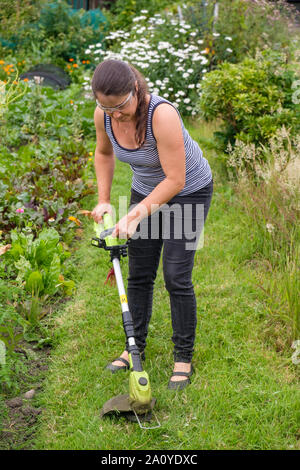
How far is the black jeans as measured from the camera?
8.21 feet

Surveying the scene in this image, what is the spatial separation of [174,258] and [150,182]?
0.38m

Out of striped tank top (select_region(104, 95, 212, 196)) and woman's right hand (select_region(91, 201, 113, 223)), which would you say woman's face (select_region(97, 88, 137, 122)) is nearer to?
striped tank top (select_region(104, 95, 212, 196))

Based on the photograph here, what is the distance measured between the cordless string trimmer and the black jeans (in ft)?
0.76

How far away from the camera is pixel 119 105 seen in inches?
83.9

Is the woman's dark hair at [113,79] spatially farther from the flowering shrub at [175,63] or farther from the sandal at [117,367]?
the flowering shrub at [175,63]

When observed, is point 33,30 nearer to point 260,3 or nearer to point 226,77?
point 260,3

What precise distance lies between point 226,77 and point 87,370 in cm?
307

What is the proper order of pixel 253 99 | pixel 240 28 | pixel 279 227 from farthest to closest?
pixel 240 28 < pixel 253 99 < pixel 279 227

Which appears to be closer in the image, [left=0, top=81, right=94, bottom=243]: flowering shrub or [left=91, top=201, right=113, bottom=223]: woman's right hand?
[left=91, top=201, right=113, bottom=223]: woman's right hand

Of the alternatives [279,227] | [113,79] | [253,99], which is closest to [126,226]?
[113,79]

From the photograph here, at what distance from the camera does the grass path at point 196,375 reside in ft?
7.69

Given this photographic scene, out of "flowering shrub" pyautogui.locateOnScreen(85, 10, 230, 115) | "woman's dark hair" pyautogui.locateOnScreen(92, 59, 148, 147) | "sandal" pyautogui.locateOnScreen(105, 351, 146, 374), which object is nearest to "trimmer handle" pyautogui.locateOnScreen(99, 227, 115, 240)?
"woman's dark hair" pyautogui.locateOnScreen(92, 59, 148, 147)

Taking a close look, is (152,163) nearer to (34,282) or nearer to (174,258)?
(174,258)

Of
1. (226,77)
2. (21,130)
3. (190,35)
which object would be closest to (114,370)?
(226,77)
